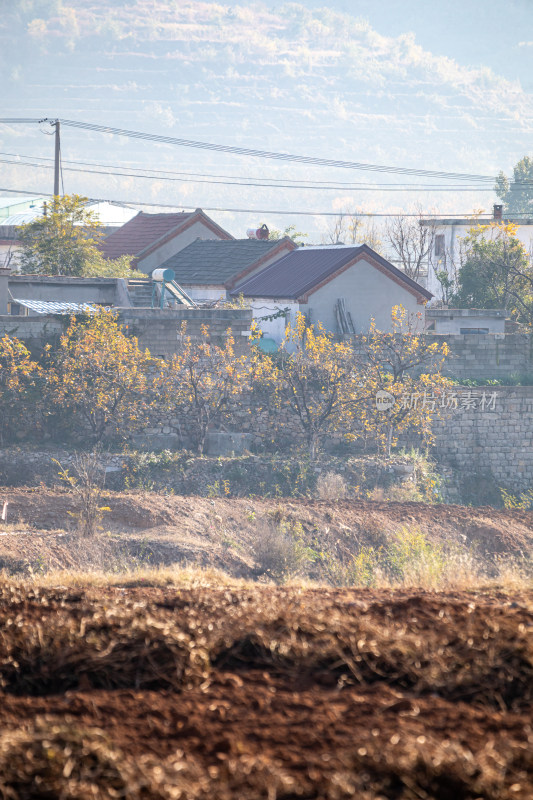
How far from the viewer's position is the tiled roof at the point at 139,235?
43344 millimetres

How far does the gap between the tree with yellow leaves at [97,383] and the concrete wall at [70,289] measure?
6.07 meters

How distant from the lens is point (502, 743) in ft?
15.3

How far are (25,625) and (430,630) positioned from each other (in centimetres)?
283

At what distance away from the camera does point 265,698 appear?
5.60 m

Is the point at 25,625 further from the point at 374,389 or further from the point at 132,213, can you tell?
the point at 132,213

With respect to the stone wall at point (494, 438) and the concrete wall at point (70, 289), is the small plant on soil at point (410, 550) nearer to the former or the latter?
the stone wall at point (494, 438)

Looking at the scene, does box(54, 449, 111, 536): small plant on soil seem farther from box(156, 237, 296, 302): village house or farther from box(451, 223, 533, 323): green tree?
box(451, 223, 533, 323): green tree

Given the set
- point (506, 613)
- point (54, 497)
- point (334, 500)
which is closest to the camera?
point (506, 613)

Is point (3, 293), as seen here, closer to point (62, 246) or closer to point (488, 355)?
point (62, 246)

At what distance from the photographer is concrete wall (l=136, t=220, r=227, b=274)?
1667 inches

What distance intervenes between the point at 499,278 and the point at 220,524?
70.0ft

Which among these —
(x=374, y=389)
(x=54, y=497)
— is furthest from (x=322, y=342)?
(x=54, y=497)

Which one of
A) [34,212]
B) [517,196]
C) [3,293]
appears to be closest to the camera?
[3,293]

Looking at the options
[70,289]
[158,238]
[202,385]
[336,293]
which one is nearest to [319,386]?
[202,385]
